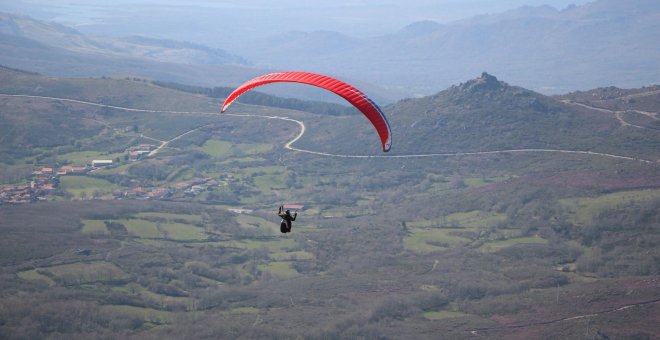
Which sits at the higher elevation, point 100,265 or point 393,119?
point 393,119

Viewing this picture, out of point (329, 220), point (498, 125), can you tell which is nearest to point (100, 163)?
point (329, 220)

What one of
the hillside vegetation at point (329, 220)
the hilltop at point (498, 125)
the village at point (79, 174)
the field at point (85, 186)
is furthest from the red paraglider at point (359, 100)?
the hilltop at point (498, 125)

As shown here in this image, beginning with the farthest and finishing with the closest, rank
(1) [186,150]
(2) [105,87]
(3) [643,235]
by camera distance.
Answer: (2) [105,87]
(1) [186,150]
(3) [643,235]

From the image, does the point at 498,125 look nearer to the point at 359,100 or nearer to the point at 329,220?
the point at 329,220

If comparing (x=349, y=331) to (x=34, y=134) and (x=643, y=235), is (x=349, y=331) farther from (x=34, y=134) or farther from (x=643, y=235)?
(x=34, y=134)

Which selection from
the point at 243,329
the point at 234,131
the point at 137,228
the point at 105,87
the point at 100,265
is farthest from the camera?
the point at 105,87

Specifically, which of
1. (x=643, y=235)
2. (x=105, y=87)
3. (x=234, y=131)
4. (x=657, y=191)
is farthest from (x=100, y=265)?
(x=105, y=87)

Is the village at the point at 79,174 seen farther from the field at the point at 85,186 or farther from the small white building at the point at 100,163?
the field at the point at 85,186

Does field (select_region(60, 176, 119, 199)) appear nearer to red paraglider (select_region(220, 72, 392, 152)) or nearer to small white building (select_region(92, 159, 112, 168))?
small white building (select_region(92, 159, 112, 168))

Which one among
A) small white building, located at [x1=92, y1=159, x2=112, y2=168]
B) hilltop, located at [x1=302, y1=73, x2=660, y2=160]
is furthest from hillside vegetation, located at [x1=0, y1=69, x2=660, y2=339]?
small white building, located at [x1=92, y1=159, x2=112, y2=168]
